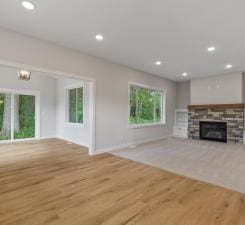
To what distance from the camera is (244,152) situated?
4.89 metres

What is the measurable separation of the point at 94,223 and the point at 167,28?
3.34m

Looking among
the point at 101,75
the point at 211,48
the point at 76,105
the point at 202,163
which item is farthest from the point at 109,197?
the point at 76,105

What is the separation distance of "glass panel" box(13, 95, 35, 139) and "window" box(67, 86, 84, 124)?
169cm

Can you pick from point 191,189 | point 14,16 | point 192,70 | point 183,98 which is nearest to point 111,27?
point 14,16

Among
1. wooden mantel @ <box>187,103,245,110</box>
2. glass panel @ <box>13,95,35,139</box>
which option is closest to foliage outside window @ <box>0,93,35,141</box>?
glass panel @ <box>13,95,35,139</box>

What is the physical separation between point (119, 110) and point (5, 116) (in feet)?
15.4

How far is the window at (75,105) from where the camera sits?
6.23m

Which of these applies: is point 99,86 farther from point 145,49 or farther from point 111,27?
point 111,27

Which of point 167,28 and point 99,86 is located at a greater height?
point 167,28

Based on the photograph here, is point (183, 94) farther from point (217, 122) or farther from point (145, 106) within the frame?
point (145, 106)

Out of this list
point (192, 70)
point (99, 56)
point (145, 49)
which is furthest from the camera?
point (192, 70)

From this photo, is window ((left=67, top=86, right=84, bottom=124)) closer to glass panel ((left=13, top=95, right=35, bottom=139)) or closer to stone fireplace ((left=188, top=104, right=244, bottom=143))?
glass panel ((left=13, top=95, right=35, bottom=139))

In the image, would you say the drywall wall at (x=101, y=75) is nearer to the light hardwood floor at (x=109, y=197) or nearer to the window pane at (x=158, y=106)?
the window pane at (x=158, y=106)

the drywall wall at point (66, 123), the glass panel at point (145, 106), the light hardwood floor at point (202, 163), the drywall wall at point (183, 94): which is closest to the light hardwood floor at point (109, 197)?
the light hardwood floor at point (202, 163)
